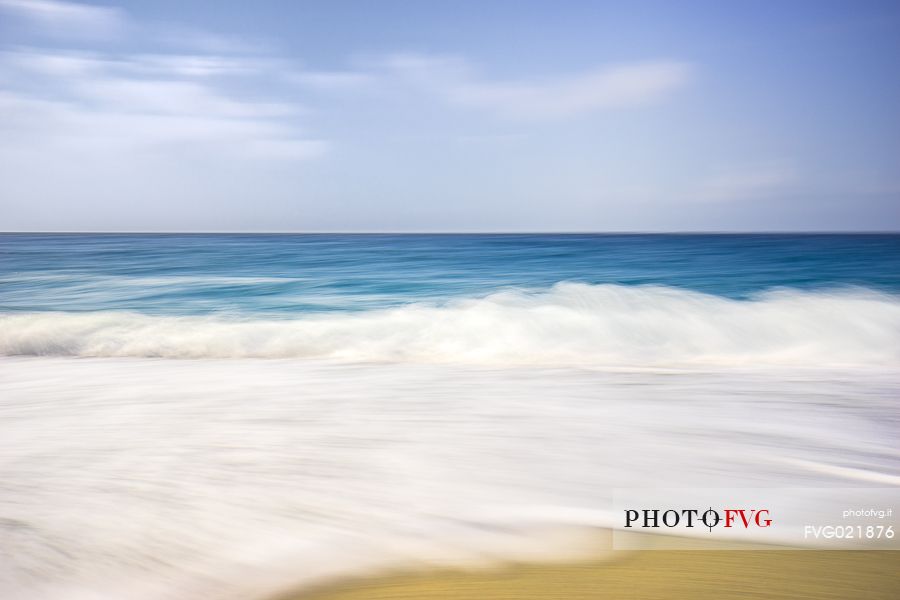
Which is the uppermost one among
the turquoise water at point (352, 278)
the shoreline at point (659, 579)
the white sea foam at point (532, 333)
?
the turquoise water at point (352, 278)

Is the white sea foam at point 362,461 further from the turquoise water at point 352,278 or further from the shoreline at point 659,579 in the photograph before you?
the turquoise water at point 352,278

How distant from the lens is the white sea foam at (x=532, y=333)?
5191 millimetres

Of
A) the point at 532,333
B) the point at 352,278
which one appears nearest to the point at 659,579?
the point at 532,333

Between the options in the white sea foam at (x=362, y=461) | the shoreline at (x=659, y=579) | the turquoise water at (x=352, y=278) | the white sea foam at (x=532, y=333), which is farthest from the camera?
the turquoise water at (x=352, y=278)

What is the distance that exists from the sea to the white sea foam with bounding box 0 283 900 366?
0.14ft

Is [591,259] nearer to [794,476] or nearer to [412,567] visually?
[794,476]

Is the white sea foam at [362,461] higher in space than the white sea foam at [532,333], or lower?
lower

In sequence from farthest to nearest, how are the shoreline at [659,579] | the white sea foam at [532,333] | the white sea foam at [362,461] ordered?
the white sea foam at [532,333], the white sea foam at [362,461], the shoreline at [659,579]

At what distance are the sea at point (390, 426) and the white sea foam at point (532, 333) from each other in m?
0.04

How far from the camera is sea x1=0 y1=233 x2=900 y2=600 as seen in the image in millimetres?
1830

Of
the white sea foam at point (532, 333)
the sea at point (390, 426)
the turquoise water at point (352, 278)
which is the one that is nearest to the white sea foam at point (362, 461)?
the sea at point (390, 426)

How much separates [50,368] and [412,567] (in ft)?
14.6

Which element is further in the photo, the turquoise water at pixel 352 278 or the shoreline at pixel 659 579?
the turquoise water at pixel 352 278

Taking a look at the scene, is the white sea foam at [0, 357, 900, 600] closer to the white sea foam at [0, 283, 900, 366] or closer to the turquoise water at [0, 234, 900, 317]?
the white sea foam at [0, 283, 900, 366]
